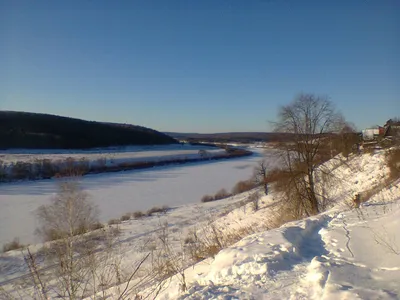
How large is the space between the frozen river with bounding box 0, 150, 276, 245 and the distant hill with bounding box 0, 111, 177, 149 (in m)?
31.2

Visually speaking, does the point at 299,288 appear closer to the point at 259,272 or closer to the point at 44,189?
the point at 259,272

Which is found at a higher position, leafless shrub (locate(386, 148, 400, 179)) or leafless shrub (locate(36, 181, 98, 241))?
leafless shrub (locate(386, 148, 400, 179))

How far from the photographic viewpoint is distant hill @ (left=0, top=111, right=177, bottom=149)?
67062mm

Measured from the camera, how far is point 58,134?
7706 cm

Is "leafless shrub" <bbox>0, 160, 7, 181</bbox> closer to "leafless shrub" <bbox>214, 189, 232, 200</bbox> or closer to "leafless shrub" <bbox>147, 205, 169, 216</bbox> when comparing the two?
"leafless shrub" <bbox>147, 205, 169, 216</bbox>

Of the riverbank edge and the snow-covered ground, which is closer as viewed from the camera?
the snow-covered ground

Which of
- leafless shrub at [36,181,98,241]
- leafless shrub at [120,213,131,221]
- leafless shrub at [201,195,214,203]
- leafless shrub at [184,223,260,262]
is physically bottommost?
leafless shrub at [120,213,131,221]

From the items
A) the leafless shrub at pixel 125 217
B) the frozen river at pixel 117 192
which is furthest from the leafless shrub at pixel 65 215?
the leafless shrub at pixel 125 217

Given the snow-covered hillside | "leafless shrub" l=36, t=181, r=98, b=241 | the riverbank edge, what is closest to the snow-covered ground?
the snow-covered hillside

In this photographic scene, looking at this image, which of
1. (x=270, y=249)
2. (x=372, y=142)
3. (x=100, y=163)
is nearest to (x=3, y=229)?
(x=270, y=249)

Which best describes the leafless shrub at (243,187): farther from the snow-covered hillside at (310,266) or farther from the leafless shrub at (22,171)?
the leafless shrub at (22,171)

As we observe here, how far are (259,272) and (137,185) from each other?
37387 millimetres

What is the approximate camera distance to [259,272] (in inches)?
117

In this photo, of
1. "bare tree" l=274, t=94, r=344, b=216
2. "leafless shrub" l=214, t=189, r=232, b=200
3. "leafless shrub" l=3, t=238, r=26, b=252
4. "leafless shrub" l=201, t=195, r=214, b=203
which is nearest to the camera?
"bare tree" l=274, t=94, r=344, b=216
